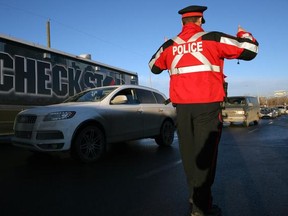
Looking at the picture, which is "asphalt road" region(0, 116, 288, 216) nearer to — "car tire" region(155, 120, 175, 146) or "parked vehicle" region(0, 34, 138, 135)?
"car tire" region(155, 120, 175, 146)

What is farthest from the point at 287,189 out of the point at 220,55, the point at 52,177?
the point at 52,177

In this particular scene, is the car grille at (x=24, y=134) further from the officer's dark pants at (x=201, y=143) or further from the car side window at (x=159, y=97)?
the officer's dark pants at (x=201, y=143)

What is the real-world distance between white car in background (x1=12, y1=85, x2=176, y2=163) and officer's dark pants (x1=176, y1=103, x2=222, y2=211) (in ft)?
12.2

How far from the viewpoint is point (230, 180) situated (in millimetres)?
5004

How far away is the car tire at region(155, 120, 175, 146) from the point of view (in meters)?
9.12

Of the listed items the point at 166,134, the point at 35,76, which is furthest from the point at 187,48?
the point at 35,76

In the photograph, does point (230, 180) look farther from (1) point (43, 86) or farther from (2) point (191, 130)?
(1) point (43, 86)

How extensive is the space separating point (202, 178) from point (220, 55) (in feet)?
3.66

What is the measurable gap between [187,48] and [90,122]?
407 centimetres

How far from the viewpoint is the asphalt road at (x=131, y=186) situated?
3.70m

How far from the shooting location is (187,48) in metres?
3.10

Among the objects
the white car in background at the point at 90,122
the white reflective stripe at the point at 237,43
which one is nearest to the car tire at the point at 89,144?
the white car in background at the point at 90,122

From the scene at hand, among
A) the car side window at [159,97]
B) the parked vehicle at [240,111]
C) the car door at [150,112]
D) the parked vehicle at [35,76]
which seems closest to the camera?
the car door at [150,112]

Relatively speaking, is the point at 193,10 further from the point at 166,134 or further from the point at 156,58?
the point at 166,134
